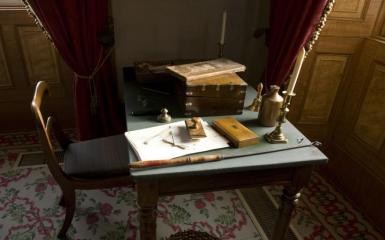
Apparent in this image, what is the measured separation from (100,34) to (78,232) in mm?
1063

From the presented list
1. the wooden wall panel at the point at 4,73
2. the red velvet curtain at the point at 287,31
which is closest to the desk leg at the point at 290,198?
the red velvet curtain at the point at 287,31

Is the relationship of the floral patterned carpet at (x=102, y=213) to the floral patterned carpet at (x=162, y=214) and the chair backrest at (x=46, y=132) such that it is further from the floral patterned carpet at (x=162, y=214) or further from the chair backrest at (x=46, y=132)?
the chair backrest at (x=46, y=132)

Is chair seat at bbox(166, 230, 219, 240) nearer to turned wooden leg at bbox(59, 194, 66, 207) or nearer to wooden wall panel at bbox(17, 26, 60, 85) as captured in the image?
turned wooden leg at bbox(59, 194, 66, 207)

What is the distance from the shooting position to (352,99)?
1793mm

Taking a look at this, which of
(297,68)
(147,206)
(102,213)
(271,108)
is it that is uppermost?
(297,68)

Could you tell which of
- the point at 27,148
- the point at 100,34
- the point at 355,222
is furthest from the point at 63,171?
the point at 355,222

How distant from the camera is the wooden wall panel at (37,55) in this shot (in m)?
2.01

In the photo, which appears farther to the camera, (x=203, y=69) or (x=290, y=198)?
(x=203, y=69)

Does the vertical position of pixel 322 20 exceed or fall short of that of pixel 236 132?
it exceeds it

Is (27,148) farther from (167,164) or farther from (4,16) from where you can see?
(167,164)

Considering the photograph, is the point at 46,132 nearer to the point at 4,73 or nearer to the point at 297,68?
the point at 297,68

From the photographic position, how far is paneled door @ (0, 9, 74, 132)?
197cm

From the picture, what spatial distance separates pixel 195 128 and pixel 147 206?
32 centimetres

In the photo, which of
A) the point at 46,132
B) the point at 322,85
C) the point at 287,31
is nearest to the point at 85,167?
the point at 46,132
